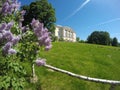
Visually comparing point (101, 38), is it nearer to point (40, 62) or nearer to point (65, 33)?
point (65, 33)

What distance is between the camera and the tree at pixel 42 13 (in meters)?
45.7

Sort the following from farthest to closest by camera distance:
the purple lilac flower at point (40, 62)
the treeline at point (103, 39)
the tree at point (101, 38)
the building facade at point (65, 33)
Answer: the building facade at point (65, 33)
the tree at point (101, 38)
the treeline at point (103, 39)
the purple lilac flower at point (40, 62)

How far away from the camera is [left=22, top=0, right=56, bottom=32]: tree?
150 feet

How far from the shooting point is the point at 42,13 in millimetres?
45906

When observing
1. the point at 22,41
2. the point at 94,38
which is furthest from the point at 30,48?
the point at 94,38

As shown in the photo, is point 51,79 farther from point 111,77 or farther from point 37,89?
point 111,77

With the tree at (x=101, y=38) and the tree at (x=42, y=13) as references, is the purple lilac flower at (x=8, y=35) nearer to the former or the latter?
the tree at (x=42, y=13)

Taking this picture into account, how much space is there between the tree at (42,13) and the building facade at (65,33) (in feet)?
243

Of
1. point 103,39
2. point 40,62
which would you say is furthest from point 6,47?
point 103,39

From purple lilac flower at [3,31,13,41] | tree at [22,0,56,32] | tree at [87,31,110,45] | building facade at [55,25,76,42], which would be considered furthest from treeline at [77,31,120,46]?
purple lilac flower at [3,31,13,41]

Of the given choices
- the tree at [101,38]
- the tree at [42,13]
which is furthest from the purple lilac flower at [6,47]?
the tree at [101,38]

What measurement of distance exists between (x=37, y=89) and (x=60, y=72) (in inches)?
123

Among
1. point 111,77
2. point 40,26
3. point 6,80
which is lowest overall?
point 111,77

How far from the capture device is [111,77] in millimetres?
15102
